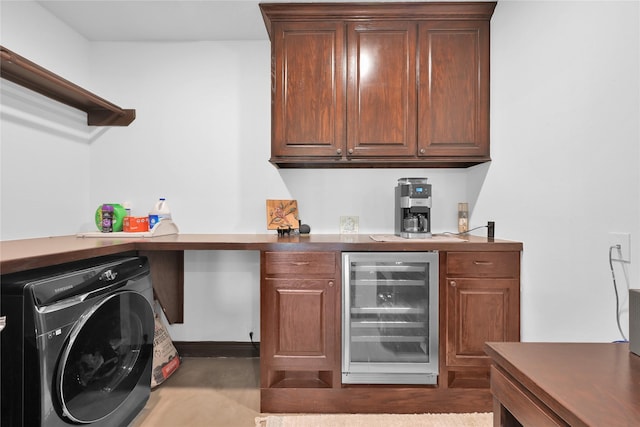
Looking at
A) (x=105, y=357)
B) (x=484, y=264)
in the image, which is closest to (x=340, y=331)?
(x=484, y=264)

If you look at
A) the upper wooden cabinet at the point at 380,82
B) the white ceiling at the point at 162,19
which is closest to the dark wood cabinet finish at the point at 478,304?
the upper wooden cabinet at the point at 380,82

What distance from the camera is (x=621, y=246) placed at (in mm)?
1236

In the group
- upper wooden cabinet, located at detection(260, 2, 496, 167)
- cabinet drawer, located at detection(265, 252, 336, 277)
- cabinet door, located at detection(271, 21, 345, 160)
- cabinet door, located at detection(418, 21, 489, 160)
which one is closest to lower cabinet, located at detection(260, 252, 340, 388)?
cabinet drawer, located at detection(265, 252, 336, 277)

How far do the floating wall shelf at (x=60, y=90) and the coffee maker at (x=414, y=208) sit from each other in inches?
83.5

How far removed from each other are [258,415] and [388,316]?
93 cm

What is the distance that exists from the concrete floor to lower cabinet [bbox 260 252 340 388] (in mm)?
234

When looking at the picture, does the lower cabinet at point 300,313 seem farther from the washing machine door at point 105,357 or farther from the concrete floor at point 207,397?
the washing machine door at point 105,357

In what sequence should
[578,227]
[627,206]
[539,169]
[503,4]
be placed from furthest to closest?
[503,4] → [539,169] → [578,227] → [627,206]

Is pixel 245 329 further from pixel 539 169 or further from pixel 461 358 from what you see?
pixel 539 169

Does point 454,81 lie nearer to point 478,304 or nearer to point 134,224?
point 478,304

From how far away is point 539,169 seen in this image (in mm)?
1729

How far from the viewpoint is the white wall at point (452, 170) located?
1.31 m

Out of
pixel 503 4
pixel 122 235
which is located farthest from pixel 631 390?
pixel 122 235

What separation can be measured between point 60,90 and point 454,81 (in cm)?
250
